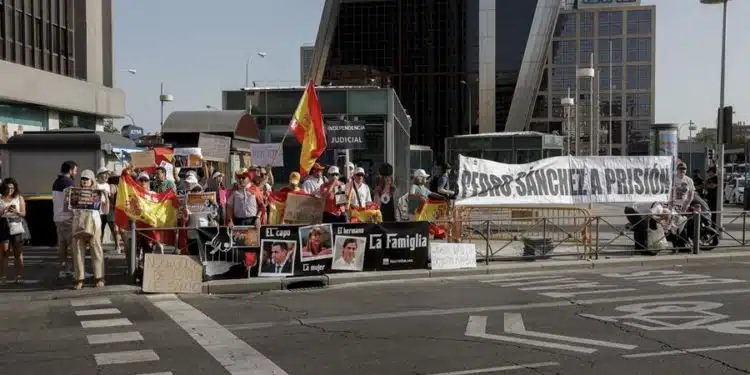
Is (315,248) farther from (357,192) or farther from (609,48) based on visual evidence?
(609,48)

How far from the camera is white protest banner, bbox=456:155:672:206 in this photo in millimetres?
14508

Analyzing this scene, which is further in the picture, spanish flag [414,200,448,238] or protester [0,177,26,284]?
spanish flag [414,200,448,238]

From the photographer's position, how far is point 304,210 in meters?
12.7

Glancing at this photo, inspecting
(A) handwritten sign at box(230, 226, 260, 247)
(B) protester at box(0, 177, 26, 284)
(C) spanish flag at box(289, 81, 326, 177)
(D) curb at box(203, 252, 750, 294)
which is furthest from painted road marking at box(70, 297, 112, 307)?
(C) spanish flag at box(289, 81, 326, 177)

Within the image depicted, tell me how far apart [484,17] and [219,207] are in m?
58.3

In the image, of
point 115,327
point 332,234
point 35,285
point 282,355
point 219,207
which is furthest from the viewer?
point 219,207

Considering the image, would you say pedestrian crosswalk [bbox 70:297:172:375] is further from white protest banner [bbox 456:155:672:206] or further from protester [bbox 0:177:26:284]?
white protest banner [bbox 456:155:672:206]

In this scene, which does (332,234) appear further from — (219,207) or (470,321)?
(470,321)

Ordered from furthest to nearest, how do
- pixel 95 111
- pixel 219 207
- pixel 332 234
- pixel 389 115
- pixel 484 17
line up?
1. pixel 484 17
2. pixel 95 111
3. pixel 389 115
4. pixel 219 207
5. pixel 332 234

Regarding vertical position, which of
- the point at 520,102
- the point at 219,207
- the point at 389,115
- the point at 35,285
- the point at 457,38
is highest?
the point at 457,38

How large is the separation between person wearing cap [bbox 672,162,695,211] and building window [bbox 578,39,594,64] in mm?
101901

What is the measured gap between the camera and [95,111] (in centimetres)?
3125

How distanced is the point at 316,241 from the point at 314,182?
236 centimetres

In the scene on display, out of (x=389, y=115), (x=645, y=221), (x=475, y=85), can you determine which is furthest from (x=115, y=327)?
(x=475, y=85)
